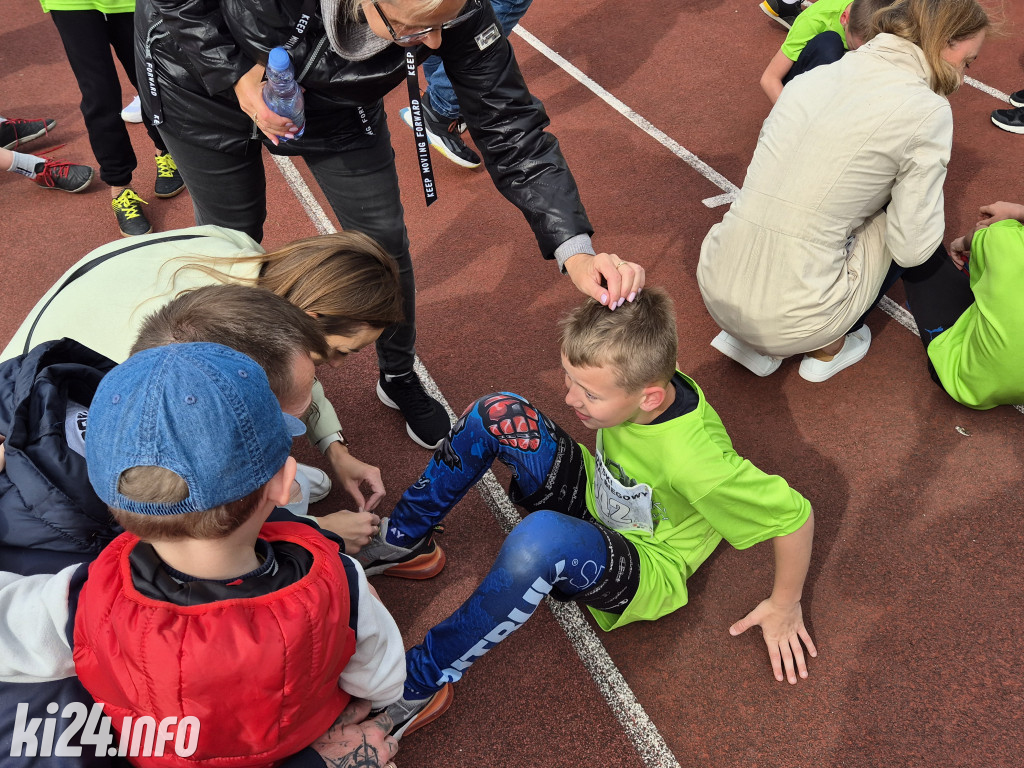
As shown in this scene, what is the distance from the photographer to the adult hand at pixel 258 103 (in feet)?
7.23

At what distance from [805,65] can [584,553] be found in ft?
10.7

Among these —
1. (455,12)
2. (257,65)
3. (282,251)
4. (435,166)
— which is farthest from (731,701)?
(435,166)

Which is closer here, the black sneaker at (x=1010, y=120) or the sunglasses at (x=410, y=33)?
the sunglasses at (x=410, y=33)

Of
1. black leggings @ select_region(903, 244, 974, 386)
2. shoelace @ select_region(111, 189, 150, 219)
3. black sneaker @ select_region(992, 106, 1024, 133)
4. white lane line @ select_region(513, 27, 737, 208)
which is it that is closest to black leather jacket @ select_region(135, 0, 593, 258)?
black leggings @ select_region(903, 244, 974, 386)

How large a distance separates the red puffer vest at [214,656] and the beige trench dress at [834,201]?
86.4 inches

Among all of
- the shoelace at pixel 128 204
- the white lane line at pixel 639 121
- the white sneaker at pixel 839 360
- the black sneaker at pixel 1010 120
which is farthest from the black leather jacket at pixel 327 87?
the black sneaker at pixel 1010 120

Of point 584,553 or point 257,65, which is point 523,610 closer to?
point 584,553

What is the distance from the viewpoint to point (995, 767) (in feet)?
7.76

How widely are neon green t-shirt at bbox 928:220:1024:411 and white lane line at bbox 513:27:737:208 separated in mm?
1636

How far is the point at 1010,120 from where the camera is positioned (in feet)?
16.3

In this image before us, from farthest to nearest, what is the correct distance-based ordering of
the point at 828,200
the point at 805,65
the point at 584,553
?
the point at 805,65
the point at 828,200
the point at 584,553

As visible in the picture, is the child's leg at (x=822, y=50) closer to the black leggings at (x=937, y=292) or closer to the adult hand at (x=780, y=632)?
the black leggings at (x=937, y=292)

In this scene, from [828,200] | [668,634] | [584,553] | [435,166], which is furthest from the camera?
[435,166]

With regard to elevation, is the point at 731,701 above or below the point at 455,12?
below
